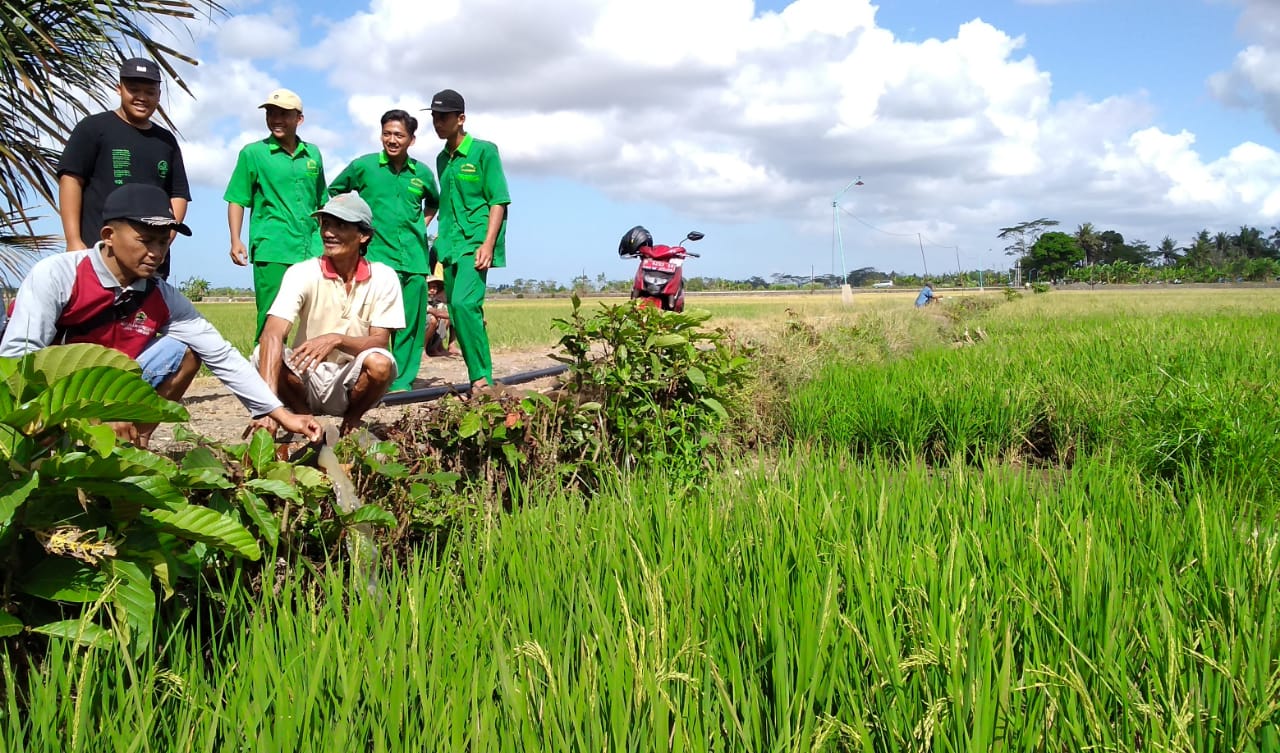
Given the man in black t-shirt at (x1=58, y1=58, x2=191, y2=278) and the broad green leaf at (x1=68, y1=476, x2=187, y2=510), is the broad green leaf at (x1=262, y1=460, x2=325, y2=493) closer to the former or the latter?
the broad green leaf at (x1=68, y1=476, x2=187, y2=510)

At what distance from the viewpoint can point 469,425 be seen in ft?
9.45

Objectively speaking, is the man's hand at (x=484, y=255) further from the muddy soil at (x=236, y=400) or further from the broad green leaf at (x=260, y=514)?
the broad green leaf at (x=260, y=514)

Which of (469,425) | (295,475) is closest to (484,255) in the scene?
(469,425)

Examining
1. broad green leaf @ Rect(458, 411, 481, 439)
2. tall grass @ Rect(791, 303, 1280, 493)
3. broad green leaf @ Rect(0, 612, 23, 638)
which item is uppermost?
broad green leaf @ Rect(458, 411, 481, 439)

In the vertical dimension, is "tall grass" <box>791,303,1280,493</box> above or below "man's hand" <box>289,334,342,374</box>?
below

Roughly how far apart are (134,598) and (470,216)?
3.80 metres

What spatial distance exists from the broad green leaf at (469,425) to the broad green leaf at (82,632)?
4.39ft

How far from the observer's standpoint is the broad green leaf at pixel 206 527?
1725 millimetres

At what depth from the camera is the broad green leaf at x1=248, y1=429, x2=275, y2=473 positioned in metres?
2.06

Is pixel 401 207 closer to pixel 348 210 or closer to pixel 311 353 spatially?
pixel 348 210

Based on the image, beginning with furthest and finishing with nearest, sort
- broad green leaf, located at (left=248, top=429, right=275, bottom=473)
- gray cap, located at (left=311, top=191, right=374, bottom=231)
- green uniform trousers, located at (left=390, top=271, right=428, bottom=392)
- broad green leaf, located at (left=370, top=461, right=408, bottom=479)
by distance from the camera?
green uniform trousers, located at (left=390, top=271, right=428, bottom=392), gray cap, located at (left=311, top=191, right=374, bottom=231), broad green leaf, located at (left=370, top=461, right=408, bottom=479), broad green leaf, located at (left=248, top=429, right=275, bottom=473)

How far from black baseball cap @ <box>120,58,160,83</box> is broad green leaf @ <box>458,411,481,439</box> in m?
2.34

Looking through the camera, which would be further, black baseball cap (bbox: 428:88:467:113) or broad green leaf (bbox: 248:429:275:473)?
black baseball cap (bbox: 428:88:467:113)

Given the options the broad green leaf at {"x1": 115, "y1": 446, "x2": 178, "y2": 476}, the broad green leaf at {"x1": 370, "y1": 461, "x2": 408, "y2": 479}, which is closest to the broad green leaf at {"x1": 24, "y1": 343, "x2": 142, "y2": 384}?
the broad green leaf at {"x1": 115, "y1": 446, "x2": 178, "y2": 476}
